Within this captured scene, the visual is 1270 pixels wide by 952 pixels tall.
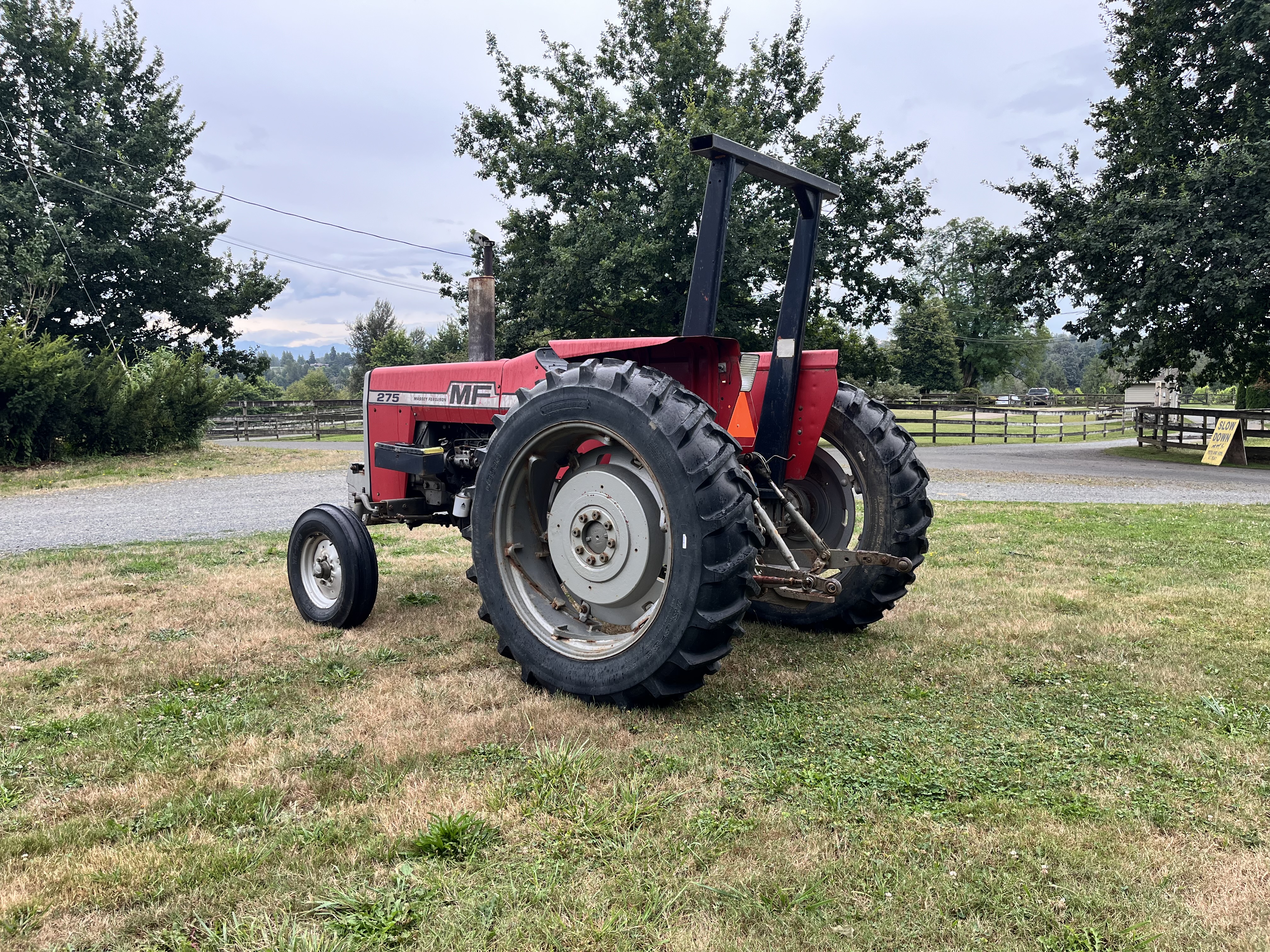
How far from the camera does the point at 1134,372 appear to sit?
22.2 m

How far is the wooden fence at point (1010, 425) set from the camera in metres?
26.8

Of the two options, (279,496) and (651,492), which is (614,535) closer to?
(651,492)

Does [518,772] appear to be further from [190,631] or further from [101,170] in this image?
[101,170]

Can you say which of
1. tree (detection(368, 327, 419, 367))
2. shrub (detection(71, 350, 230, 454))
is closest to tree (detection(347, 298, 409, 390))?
tree (detection(368, 327, 419, 367))

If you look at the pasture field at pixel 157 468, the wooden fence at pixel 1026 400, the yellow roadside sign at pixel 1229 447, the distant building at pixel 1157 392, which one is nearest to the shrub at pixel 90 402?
the pasture field at pixel 157 468

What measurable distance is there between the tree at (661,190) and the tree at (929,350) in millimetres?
34654

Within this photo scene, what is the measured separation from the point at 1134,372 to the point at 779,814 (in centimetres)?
2417

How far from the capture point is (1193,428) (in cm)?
2011

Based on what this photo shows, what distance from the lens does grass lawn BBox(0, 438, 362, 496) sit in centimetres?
1381

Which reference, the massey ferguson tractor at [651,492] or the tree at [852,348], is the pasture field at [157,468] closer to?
the massey ferguson tractor at [651,492]

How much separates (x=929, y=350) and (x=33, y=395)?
53709mm

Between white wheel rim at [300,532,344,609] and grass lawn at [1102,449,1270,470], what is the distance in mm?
18175

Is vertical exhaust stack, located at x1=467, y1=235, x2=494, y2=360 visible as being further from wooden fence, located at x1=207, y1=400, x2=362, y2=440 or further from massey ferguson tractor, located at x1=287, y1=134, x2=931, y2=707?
wooden fence, located at x1=207, y1=400, x2=362, y2=440

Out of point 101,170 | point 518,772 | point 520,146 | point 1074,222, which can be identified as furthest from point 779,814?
point 101,170
